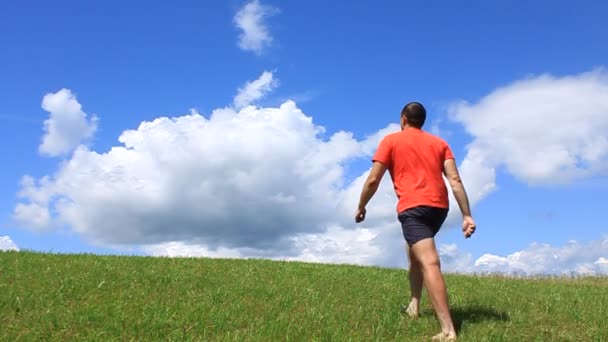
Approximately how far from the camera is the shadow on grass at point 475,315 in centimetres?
972

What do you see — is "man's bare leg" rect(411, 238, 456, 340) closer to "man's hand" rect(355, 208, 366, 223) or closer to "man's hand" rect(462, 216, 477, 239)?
"man's hand" rect(462, 216, 477, 239)

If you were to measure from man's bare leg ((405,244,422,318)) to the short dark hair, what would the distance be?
1.75 meters

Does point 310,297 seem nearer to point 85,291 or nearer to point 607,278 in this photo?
point 85,291

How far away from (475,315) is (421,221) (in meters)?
2.89

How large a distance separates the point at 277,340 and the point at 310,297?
3.24m

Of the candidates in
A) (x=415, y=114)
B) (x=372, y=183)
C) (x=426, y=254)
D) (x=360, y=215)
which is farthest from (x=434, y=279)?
(x=415, y=114)

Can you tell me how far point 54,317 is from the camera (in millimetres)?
10070

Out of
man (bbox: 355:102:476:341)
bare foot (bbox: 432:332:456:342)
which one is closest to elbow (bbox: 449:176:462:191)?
man (bbox: 355:102:476:341)

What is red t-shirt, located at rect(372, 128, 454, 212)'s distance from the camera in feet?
27.2

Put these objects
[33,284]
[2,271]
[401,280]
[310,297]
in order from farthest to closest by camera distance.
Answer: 1. [401,280]
2. [2,271]
3. [33,284]
4. [310,297]

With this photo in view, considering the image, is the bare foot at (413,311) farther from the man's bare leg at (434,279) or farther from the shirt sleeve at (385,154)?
the shirt sleeve at (385,154)

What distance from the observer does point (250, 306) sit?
35.9ft

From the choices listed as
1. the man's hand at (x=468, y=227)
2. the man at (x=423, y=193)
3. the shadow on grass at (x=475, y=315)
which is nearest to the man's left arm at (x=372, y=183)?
the man at (x=423, y=193)

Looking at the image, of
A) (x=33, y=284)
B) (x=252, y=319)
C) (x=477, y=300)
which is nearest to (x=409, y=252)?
(x=252, y=319)
